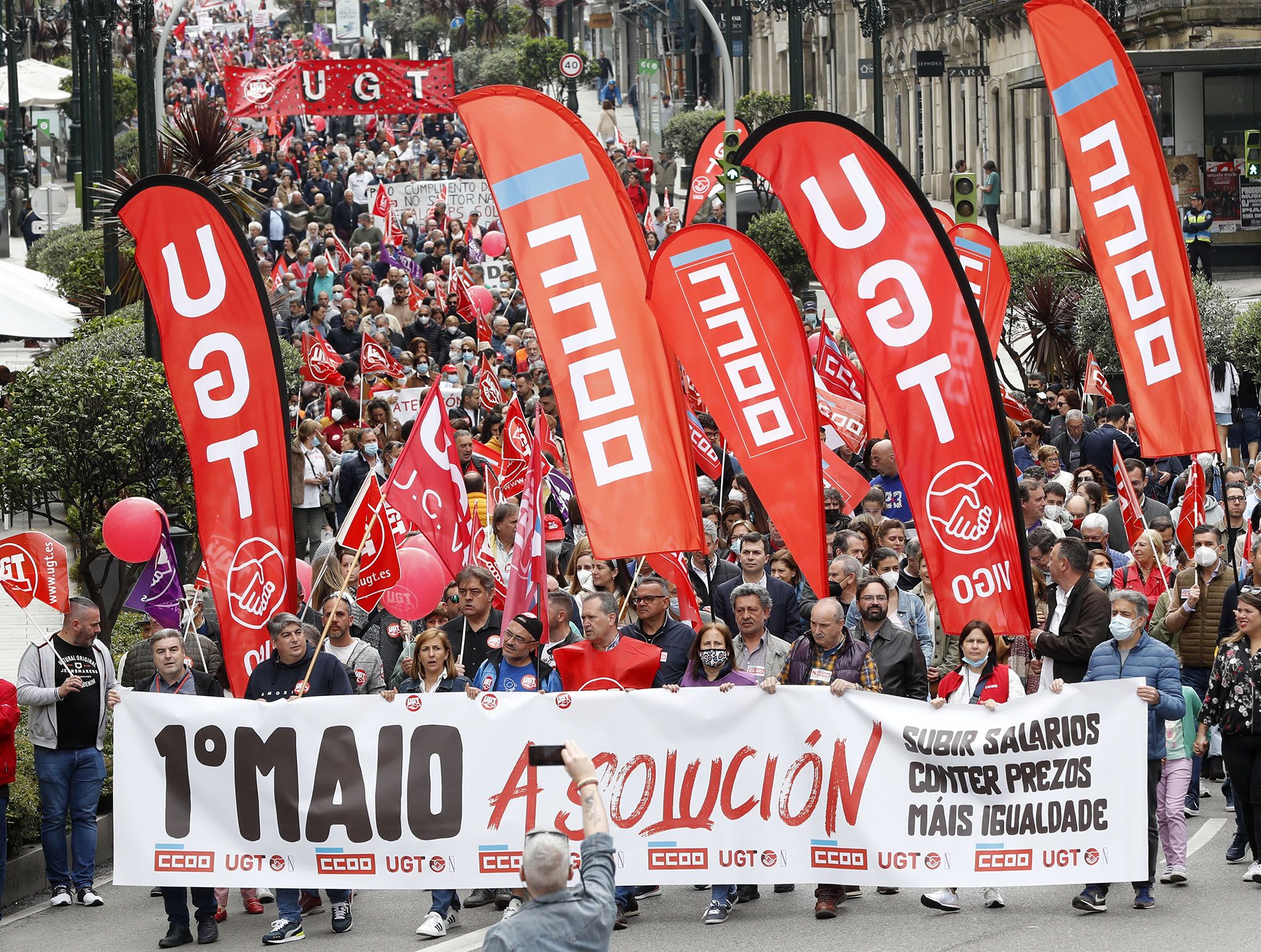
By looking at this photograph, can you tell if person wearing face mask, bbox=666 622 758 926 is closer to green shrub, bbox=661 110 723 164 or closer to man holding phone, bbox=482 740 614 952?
man holding phone, bbox=482 740 614 952

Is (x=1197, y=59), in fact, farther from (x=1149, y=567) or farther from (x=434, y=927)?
(x=434, y=927)

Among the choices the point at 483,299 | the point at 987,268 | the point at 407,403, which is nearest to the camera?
the point at 987,268

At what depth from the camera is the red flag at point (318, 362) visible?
21469 millimetres

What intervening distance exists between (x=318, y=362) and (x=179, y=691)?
11838 mm

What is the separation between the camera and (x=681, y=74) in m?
68.8

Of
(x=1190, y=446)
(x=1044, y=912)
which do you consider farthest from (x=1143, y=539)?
(x=1044, y=912)

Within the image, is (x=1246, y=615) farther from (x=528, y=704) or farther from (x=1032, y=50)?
(x=1032, y=50)

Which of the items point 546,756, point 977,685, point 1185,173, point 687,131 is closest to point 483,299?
point 1185,173

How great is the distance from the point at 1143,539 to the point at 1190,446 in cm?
94

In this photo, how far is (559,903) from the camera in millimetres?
6086

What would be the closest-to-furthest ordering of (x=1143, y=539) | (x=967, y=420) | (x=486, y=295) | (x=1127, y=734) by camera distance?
(x=1127, y=734) < (x=967, y=420) < (x=1143, y=539) < (x=486, y=295)

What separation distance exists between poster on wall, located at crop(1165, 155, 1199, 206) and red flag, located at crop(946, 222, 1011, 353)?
18280 mm

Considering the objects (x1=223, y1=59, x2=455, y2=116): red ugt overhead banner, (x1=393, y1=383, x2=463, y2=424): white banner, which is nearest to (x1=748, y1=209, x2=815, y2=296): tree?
(x1=393, y1=383, x2=463, y2=424): white banner

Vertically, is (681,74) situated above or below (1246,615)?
above
